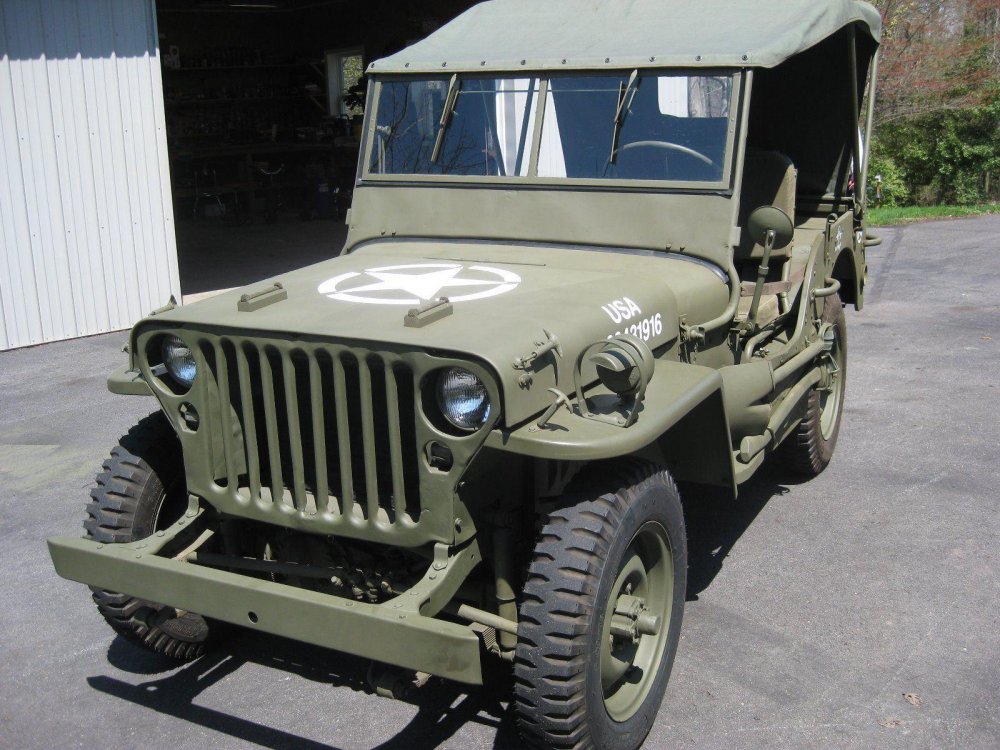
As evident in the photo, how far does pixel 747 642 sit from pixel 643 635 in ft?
2.26

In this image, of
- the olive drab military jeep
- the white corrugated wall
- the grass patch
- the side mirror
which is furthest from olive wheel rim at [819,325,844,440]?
the grass patch

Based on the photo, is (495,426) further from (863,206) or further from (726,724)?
(863,206)

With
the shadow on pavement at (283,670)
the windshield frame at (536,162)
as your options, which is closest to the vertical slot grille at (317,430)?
the shadow on pavement at (283,670)

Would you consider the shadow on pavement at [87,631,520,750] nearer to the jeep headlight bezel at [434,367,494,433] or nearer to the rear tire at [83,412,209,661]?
the rear tire at [83,412,209,661]

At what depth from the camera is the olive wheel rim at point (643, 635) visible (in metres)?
3.10

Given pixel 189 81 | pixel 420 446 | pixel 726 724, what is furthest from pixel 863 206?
pixel 189 81

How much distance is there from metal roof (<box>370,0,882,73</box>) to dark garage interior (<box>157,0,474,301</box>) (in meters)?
9.70

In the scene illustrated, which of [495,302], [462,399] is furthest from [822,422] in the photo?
[462,399]

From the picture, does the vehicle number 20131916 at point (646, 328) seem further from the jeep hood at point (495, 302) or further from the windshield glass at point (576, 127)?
the windshield glass at point (576, 127)

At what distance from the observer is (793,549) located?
4.60 m

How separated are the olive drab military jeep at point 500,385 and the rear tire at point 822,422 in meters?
0.09

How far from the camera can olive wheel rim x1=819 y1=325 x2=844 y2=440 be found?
5508 millimetres

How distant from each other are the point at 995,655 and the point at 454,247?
2434 mm

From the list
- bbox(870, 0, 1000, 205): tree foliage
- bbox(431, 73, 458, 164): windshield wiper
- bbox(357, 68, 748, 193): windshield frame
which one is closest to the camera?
bbox(357, 68, 748, 193): windshield frame
